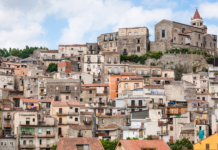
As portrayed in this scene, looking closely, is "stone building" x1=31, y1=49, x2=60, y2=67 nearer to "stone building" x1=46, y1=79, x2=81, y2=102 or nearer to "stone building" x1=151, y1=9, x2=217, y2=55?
"stone building" x1=151, y1=9, x2=217, y2=55

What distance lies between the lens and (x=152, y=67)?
96438 millimetres

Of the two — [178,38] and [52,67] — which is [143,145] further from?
[178,38]

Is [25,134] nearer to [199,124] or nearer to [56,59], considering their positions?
[199,124]

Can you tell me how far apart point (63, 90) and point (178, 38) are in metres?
40.0

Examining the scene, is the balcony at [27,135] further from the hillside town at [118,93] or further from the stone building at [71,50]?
the stone building at [71,50]

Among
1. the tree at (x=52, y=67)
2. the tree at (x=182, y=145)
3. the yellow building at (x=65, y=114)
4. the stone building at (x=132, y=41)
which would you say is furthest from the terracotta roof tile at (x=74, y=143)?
the stone building at (x=132, y=41)

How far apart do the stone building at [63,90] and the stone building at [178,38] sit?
33.5 m

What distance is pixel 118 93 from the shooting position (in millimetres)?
85188

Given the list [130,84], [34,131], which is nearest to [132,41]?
[130,84]

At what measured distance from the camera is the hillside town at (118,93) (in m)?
66.4

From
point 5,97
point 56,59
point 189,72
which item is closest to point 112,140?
point 5,97

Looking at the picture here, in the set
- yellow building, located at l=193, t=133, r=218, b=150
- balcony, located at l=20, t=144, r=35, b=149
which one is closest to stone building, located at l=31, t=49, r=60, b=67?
balcony, located at l=20, t=144, r=35, b=149

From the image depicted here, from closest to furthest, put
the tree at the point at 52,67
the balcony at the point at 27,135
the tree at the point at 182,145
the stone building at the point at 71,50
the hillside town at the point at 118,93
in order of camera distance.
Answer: the tree at the point at 182,145 → the balcony at the point at 27,135 → the hillside town at the point at 118,93 → the tree at the point at 52,67 → the stone building at the point at 71,50

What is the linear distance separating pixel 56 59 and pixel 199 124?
2243 inches
